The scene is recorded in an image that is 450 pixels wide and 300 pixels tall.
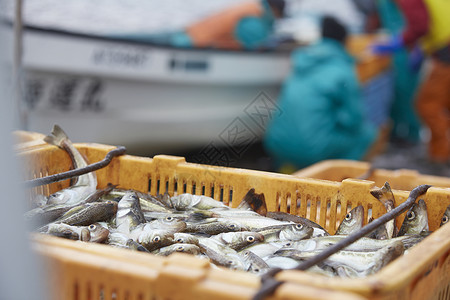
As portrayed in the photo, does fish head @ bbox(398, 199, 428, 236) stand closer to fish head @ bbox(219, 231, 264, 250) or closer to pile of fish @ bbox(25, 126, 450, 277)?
pile of fish @ bbox(25, 126, 450, 277)

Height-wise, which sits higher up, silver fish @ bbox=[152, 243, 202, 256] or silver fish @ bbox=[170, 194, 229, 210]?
silver fish @ bbox=[170, 194, 229, 210]

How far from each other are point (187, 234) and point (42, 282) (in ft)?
3.30

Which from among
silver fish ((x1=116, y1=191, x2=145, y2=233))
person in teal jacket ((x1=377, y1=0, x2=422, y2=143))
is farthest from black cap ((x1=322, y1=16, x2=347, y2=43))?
silver fish ((x1=116, y1=191, x2=145, y2=233))

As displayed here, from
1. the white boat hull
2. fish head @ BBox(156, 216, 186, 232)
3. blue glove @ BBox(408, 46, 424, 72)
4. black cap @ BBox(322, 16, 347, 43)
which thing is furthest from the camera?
blue glove @ BBox(408, 46, 424, 72)

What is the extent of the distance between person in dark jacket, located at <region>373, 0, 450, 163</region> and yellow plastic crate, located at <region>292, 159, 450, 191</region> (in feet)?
11.9

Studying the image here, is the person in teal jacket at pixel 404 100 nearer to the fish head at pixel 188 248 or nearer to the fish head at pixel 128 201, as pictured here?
the fish head at pixel 128 201

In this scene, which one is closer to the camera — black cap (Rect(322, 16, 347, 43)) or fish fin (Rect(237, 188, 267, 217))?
fish fin (Rect(237, 188, 267, 217))

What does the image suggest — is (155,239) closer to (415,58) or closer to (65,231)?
(65,231)

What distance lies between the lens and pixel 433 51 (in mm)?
6770

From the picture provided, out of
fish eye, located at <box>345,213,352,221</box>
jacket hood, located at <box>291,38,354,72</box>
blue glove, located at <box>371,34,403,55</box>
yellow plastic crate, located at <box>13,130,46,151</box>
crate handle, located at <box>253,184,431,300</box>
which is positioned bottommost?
fish eye, located at <box>345,213,352,221</box>

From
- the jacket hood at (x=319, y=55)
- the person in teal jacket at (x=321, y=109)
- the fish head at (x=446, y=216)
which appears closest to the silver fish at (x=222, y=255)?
the fish head at (x=446, y=216)

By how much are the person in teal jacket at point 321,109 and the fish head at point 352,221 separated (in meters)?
3.48

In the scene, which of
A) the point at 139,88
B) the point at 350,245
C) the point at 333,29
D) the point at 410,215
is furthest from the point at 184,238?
the point at 333,29

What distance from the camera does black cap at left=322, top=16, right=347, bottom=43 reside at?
5.79 meters
